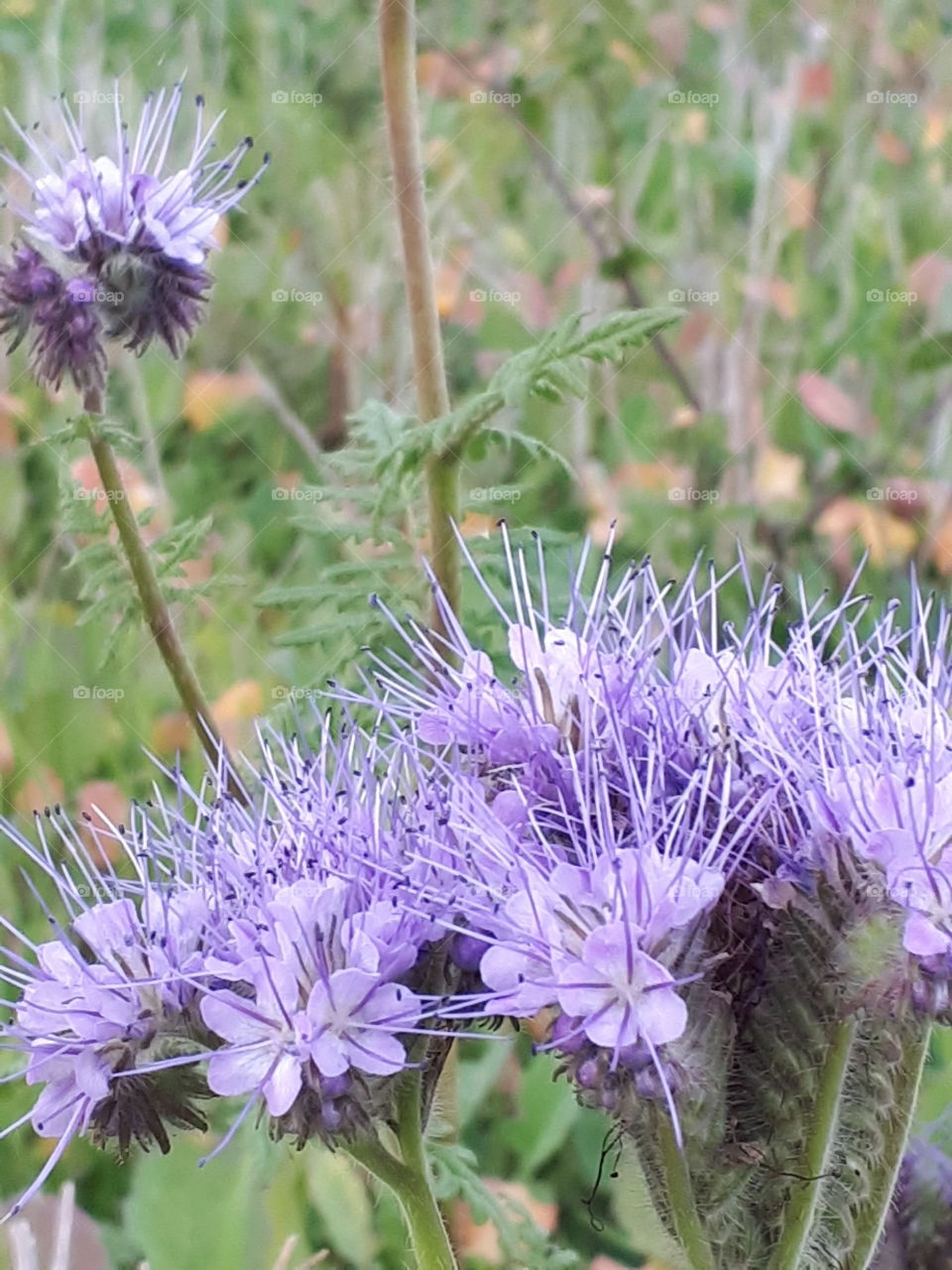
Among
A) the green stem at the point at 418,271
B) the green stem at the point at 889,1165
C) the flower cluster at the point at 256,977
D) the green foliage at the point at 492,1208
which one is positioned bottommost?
the green foliage at the point at 492,1208

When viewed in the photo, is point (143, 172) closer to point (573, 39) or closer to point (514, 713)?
point (514, 713)

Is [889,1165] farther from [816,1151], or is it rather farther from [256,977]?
[256,977]

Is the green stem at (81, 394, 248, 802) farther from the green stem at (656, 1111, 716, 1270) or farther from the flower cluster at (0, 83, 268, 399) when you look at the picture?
the green stem at (656, 1111, 716, 1270)

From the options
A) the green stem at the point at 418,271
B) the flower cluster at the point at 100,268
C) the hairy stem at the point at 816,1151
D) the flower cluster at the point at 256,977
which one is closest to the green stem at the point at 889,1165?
the hairy stem at the point at 816,1151

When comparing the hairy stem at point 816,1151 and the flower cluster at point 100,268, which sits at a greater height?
the flower cluster at point 100,268

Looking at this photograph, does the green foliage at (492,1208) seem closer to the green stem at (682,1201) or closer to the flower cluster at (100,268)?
the green stem at (682,1201)

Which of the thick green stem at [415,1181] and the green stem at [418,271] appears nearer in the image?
the thick green stem at [415,1181]

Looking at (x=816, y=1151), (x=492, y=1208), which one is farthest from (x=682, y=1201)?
(x=492, y=1208)

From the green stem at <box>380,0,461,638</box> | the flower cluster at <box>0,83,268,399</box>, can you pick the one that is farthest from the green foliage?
the flower cluster at <box>0,83,268,399</box>
